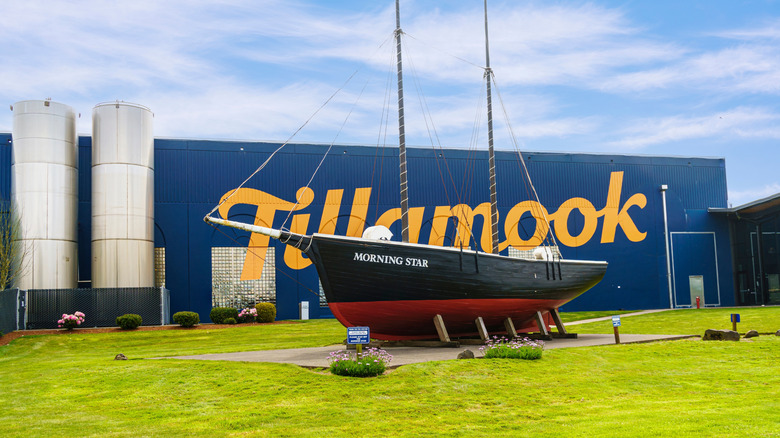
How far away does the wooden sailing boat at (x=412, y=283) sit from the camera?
50.3 feet

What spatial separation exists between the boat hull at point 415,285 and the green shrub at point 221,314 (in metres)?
15.3

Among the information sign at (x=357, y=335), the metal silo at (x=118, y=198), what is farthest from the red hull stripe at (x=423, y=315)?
the metal silo at (x=118, y=198)

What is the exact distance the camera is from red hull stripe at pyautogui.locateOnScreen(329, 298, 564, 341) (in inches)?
618

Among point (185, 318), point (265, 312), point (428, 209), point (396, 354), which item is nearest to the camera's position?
point (396, 354)

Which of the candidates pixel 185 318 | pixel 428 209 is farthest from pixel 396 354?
pixel 428 209

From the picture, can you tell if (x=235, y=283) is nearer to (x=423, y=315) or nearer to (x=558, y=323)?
(x=558, y=323)

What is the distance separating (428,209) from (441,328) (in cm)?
2101

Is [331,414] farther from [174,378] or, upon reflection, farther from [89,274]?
[89,274]

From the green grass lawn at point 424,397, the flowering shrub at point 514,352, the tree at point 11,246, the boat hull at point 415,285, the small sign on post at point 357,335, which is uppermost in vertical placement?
the tree at point 11,246

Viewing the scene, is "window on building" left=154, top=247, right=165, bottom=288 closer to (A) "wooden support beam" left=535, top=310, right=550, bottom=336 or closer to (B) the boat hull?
(B) the boat hull

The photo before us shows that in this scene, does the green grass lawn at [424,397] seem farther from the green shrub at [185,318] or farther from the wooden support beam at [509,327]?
the green shrub at [185,318]

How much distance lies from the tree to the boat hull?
19.0 m

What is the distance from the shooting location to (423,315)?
16.3 metres

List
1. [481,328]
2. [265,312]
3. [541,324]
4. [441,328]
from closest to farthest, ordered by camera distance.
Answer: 1. [441,328]
2. [481,328]
3. [541,324]
4. [265,312]
